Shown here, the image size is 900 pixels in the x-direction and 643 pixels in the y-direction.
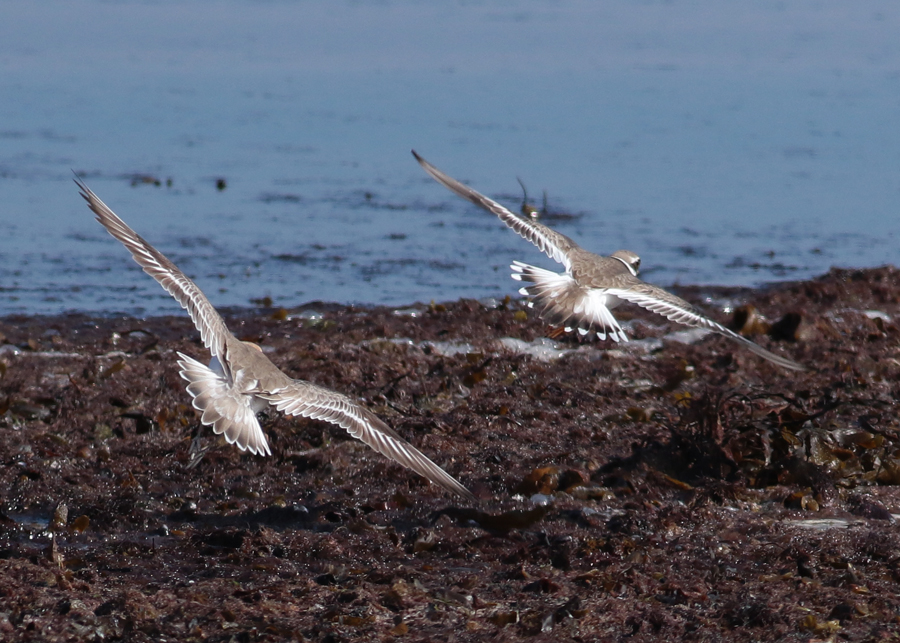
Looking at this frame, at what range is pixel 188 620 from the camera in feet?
14.4

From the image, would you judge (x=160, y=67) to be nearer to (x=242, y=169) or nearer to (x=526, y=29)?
(x=242, y=169)

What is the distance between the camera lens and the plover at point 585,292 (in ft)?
24.3

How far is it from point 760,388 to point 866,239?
20.7 ft

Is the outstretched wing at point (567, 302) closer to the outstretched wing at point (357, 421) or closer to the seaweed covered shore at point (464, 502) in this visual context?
the seaweed covered shore at point (464, 502)

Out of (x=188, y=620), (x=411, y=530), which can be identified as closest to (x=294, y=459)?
(x=411, y=530)

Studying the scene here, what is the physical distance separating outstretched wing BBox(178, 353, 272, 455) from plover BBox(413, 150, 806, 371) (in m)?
2.06

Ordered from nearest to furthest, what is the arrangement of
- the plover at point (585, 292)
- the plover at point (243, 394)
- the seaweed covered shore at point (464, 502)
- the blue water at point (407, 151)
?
the seaweed covered shore at point (464, 502), the plover at point (243, 394), the plover at point (585, 292), the blue water at point (407, 151)

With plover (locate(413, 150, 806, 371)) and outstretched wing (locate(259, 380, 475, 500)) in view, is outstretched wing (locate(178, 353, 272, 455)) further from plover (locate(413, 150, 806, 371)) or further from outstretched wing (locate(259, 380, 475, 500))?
plover (locate(413, 150, 806, 371))

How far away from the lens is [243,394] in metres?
5.95

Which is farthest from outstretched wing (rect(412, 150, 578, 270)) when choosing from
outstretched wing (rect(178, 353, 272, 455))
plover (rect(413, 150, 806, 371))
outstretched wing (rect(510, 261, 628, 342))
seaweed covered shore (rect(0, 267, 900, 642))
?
outstretched wing (rect(178, 353, 272, 455))

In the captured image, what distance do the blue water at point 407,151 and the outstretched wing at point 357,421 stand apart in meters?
4.18

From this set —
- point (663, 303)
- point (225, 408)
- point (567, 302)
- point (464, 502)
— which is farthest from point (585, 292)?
→ point (225, 408)

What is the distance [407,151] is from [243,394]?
1035 cm

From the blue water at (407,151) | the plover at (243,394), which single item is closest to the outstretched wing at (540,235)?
the blue water at (407,151)
